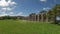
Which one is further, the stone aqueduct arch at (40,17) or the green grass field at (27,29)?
the stone aqueduct arch at (40,17)

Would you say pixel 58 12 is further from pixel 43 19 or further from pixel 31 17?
pixel 31 17

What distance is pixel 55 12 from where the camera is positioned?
42438 millimetres

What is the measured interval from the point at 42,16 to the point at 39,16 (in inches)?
138

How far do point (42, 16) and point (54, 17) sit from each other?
11.6 m

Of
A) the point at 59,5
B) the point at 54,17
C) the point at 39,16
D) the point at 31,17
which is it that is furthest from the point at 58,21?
the point at 31,17

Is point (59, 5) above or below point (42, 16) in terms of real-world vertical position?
above

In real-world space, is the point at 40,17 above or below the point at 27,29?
below

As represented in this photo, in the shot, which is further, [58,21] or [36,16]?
[36,16]

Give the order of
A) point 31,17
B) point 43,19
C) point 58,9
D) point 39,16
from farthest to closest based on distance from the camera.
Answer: point 31,17 → point 39,16 → point 43,19 → point 58,9

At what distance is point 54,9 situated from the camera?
42.3 meters

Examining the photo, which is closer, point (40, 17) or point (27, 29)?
point (27, 29)

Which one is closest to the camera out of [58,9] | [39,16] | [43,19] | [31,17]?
[58,9]

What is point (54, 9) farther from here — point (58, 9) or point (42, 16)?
point (42, 16)

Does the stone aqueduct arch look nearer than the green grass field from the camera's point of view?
No
